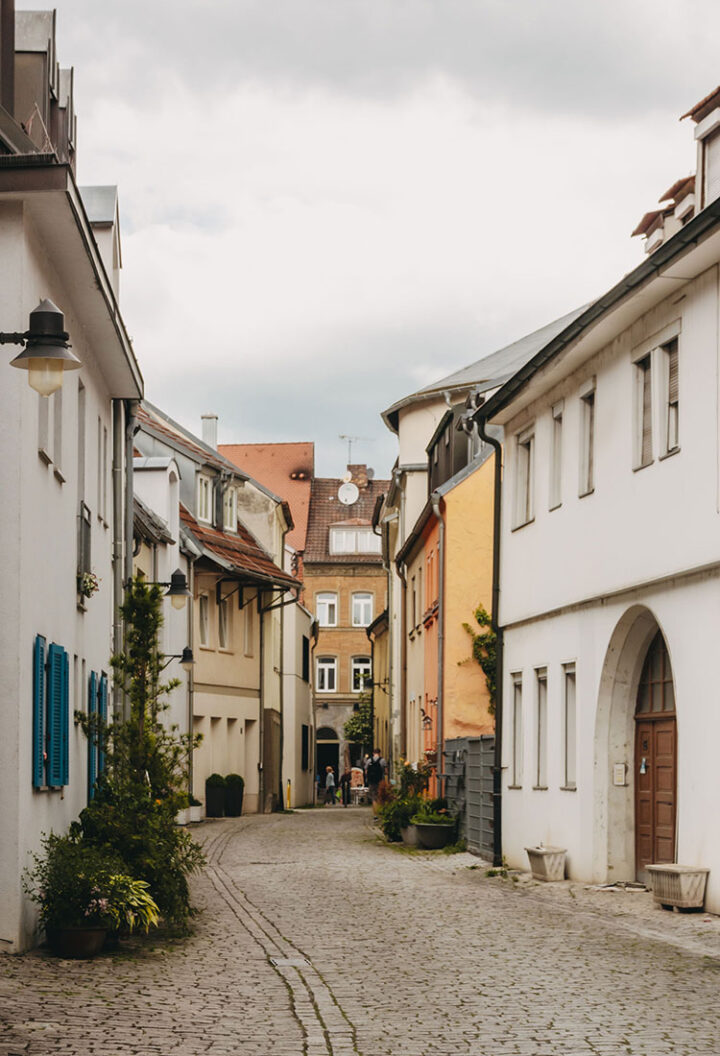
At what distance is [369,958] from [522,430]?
1208 cm

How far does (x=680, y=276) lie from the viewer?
51.9 ft

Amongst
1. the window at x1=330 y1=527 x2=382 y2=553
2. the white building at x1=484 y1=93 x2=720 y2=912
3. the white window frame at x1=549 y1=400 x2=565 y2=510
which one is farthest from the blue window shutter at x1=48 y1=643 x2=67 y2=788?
the window at x1=330 y1=527 x2=382 y2=553

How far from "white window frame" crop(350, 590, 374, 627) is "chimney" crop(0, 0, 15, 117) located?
6054cm

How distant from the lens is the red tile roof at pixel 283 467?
78875mm

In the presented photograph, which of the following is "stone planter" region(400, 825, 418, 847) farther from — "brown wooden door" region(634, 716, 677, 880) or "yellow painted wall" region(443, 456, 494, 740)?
"brown wooden door" region(634, 716, 677, 880)

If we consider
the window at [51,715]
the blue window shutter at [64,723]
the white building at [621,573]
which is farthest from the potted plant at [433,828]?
the blue window shutter at [64,723]

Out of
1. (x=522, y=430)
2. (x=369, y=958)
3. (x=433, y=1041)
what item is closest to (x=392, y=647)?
(x=522, y=430)

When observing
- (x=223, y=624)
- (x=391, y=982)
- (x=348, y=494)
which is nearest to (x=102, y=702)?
(x=391, y=982)

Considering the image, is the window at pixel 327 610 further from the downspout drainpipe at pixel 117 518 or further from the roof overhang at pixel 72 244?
the roof overhang at pixel 72 244

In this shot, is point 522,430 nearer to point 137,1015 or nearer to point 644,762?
point 644,762

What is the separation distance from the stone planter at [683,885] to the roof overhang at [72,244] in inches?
302

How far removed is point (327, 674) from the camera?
247 feet

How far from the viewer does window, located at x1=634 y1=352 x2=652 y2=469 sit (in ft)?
57.2

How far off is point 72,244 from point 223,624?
2846cm
